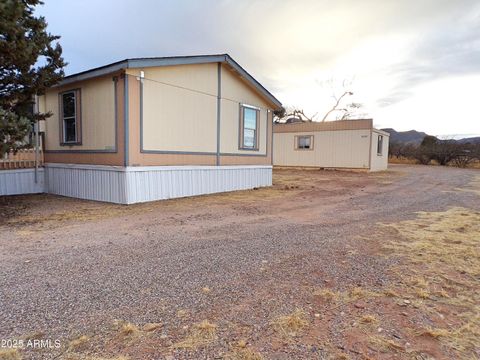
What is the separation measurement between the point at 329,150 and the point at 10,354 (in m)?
20.3

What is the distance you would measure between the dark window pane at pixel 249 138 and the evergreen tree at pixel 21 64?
5.95 m

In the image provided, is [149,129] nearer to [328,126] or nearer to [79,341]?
[79,341]

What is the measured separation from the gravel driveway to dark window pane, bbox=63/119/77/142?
9.19 feet

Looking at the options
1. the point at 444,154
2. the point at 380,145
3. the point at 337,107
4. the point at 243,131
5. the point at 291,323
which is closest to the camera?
the point at 291,323

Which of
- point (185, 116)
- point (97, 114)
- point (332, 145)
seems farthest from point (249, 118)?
point (332, 145)

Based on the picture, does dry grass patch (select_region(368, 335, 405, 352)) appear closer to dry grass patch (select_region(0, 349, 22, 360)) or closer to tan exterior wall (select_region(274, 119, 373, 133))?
dry grass patch (select_region(0, 349, 22, 360))

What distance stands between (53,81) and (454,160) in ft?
102

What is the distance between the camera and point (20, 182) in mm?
8961

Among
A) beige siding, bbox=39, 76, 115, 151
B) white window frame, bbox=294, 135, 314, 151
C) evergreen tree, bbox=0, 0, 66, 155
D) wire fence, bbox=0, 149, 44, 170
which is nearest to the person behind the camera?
evergreen tree, bbox=0, 0, 66, 155

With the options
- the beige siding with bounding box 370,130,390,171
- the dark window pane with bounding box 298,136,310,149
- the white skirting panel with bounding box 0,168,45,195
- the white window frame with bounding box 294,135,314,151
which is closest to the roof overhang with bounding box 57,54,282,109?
the white skirting panel with bounding box 0,168,45,195

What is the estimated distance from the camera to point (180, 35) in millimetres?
12914

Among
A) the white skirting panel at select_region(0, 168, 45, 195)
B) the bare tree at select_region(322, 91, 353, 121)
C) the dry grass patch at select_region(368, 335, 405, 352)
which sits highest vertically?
the bare tree at select_region(322, 91, 353, 121)

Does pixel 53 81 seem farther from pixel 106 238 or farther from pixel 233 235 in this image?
pixel 233 235

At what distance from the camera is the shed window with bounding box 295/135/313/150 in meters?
21.5
